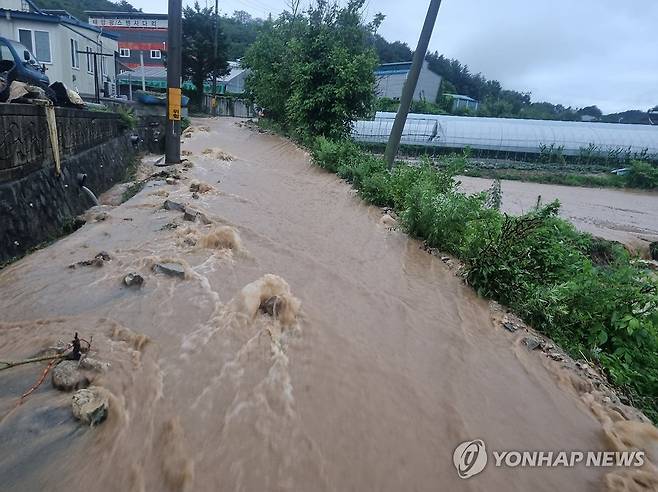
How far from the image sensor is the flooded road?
1242cm

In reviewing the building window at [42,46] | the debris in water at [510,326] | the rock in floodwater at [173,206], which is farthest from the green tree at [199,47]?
the debris in water at [510,326]

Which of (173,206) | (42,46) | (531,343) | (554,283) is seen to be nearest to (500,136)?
(554,283)

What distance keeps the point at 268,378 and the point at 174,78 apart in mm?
9688

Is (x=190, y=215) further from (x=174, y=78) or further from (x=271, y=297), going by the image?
(x=174, y=78)

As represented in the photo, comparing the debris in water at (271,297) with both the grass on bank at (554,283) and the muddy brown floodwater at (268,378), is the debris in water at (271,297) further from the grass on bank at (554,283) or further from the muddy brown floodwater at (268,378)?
the grass on bank at (554,283)

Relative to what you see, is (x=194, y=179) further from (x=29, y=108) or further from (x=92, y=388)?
(x=92, y=388)

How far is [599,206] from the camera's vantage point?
1772cm

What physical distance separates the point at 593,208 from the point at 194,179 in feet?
51.7

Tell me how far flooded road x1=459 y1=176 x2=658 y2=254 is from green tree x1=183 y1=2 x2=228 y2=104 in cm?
2529

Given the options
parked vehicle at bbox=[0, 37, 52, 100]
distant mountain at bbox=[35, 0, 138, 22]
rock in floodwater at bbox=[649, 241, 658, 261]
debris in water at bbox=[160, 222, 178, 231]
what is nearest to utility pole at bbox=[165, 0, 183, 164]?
parked vehicle at bbox=[0, 37, 52, 100]

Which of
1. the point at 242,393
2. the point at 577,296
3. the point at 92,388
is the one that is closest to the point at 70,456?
the point at 92,388

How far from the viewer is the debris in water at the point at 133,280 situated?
4.44m

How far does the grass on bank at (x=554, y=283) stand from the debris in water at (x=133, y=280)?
412 cm

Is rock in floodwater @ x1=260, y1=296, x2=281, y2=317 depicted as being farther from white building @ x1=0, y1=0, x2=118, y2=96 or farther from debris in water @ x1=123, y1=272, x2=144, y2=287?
white building @ x1=0, y1=0, x2=118, y2=96
